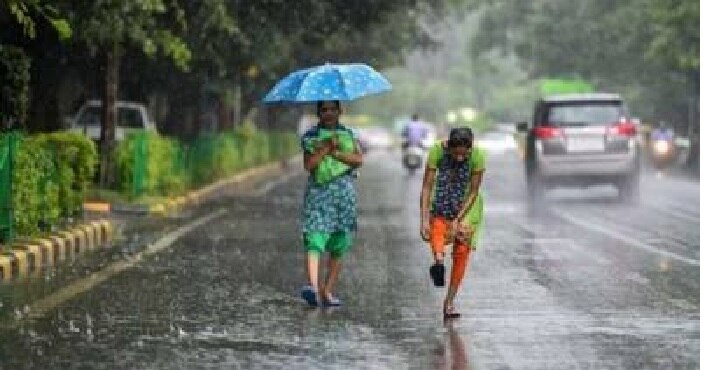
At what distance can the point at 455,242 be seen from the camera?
9828mm

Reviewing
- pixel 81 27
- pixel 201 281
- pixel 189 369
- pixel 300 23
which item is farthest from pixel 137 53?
pixel 189 369

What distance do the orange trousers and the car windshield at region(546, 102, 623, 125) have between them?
13927 millimetres

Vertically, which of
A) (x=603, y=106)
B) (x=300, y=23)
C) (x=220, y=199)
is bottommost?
(x=220, y=199)


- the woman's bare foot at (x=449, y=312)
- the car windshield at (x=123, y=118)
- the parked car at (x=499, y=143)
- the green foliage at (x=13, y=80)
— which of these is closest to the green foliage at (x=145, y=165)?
the green foliage at (x=13, y=80)

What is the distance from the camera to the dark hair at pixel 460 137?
31.3ft

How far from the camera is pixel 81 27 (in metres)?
18.9

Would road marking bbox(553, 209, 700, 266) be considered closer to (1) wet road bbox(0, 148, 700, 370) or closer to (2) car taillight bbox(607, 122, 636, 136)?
(1) wet road bbox(0, 148, 700, 370)

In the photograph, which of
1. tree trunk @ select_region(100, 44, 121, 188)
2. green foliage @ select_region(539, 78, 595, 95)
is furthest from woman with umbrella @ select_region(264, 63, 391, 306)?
green foliage @ select_region(539, 78, 595, 95)

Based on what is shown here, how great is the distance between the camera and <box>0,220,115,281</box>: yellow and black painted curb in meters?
12.4

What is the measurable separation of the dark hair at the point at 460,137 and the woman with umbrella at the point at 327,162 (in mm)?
857

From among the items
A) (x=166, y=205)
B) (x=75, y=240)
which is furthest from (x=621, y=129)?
(x=75, y=240)

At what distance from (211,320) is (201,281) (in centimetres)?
245

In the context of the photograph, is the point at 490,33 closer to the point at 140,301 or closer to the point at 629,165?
the point at 629,165

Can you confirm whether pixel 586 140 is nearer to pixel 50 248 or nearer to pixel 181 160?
pixel 181 160
